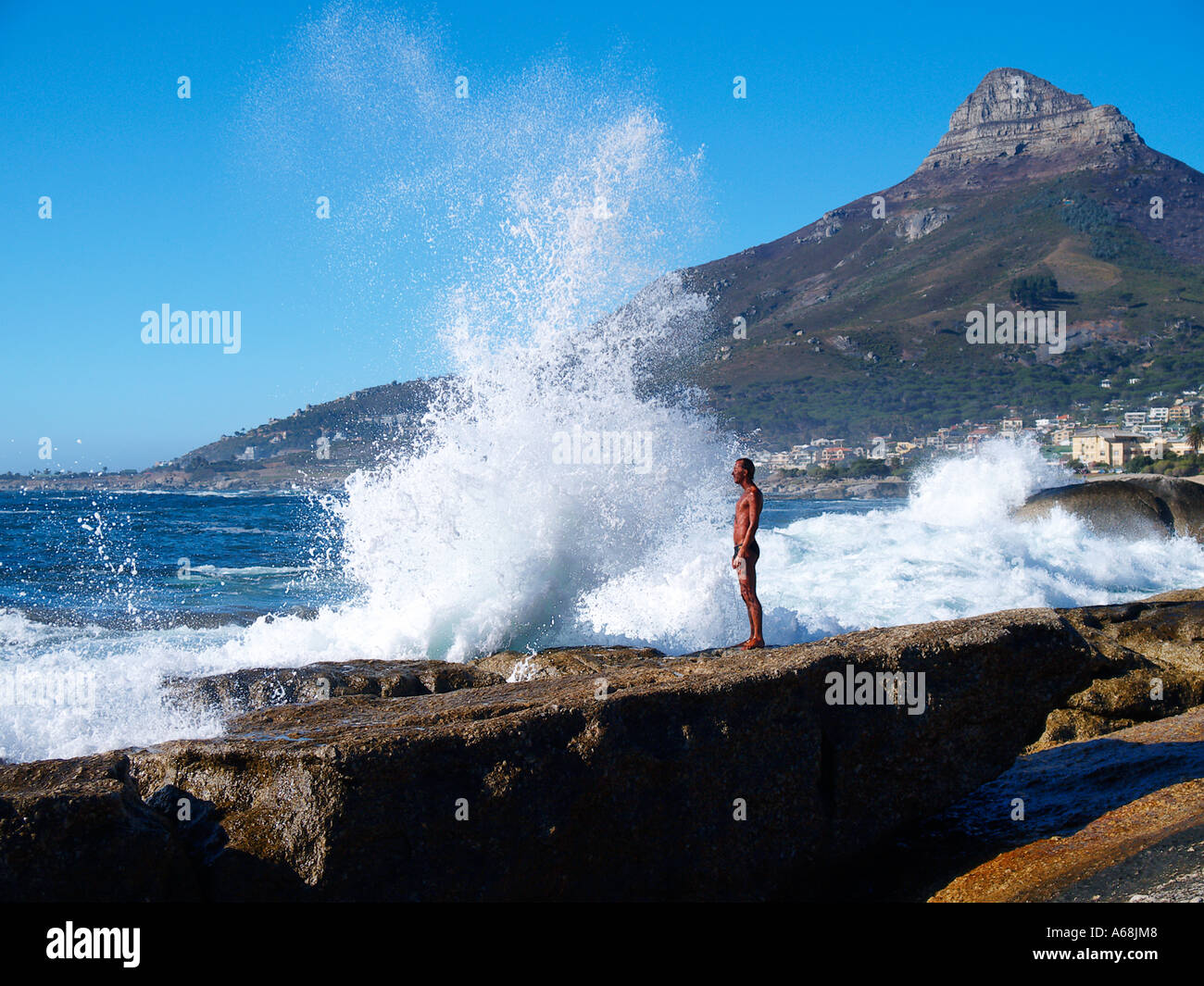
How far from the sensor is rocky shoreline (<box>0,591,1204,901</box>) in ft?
14.0

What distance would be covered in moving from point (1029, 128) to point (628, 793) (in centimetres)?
20857

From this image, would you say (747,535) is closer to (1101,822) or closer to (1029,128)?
(1101,822)

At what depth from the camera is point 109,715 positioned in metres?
7.78

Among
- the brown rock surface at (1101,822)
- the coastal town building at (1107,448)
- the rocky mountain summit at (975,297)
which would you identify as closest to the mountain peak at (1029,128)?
the rocky mountain summit at (975,297)


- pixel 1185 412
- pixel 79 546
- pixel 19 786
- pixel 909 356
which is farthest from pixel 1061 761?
pixel 909 356

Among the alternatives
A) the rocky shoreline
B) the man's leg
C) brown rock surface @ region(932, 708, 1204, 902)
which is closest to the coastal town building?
the man's leg

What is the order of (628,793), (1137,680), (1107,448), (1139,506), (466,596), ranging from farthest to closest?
1. (1107,448)
2. (1139,506)
3. (466,596)
4. (1137,680)
5. (628,793)

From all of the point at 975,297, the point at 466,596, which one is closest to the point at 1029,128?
the point at 975,297

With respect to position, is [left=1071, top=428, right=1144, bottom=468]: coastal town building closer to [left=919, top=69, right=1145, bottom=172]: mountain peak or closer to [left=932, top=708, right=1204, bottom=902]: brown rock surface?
[left=932, top=708, right=1204, bottom=902]: brown rock surface

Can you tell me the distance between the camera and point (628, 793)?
4.65 meters

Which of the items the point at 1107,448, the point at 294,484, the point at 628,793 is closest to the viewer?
the point at 628,793

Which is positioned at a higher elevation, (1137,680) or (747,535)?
(747,535)
